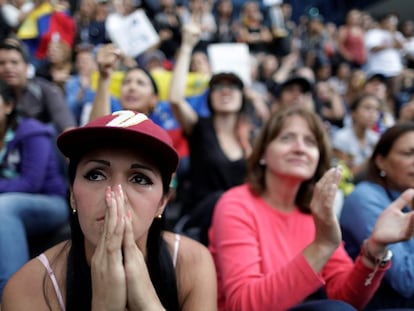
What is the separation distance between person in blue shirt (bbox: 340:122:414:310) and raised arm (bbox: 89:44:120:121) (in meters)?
1.38

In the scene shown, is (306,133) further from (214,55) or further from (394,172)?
(214,55)

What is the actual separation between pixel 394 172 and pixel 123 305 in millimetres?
1595

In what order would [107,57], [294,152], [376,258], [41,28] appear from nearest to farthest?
[376,258] < [294,152] < [107,57] < [41,28]

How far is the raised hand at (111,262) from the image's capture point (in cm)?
123

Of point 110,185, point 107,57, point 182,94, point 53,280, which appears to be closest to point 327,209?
point 110,185

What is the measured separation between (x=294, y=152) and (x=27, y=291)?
4.12 feet

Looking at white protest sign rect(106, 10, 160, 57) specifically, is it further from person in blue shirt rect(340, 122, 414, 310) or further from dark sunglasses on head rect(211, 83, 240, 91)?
person in blue shirt rect(340, 122, 414, 310)

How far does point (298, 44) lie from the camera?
8.88 meters

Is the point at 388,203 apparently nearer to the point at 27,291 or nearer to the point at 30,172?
the point at 27,291

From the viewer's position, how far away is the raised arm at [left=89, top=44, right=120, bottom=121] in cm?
244

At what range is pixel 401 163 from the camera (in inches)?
90.0

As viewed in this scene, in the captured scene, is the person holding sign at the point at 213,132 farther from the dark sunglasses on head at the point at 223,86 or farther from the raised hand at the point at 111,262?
the raised hand at the point at 111,262

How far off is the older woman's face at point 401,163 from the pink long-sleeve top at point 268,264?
52 cm

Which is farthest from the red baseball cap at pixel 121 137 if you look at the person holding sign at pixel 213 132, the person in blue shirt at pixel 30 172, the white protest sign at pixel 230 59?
the white protest sign at pixel 230 59
